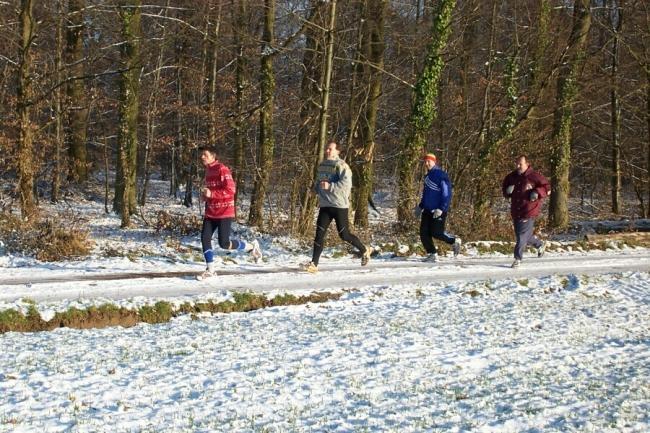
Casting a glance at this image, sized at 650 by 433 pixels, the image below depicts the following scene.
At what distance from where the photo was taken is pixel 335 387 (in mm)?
6246

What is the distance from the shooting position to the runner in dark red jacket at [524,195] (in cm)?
1314

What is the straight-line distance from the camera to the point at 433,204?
13352mm

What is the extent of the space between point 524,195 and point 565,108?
10120mm

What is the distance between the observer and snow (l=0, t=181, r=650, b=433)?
17.8 ft

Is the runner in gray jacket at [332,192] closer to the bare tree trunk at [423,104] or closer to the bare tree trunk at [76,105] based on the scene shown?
the bare tree trunk at [423,104]

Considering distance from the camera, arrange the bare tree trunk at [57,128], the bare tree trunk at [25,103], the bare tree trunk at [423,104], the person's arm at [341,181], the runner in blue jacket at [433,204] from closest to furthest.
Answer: the person's arm at [341,181] < the runner in blue jacket at [433,204] < the bare tree trunk at [25,103] < the bare tree trunk at [423,104] < the bare tree trunk at [57,128]

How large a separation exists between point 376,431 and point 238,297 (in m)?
5.26

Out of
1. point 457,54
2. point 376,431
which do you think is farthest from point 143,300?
point 457,54

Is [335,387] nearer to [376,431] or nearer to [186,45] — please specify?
[376,431]

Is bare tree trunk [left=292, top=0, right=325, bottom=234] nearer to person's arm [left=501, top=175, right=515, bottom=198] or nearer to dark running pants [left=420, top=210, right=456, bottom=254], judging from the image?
dark running pants [left=420, top=210, right=456, bottom=254]

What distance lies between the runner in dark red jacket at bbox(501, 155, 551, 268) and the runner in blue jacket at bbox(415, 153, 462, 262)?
124 cm

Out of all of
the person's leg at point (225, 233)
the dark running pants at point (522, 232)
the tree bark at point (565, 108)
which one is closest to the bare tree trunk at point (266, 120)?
the person's leg at point (225, 233)

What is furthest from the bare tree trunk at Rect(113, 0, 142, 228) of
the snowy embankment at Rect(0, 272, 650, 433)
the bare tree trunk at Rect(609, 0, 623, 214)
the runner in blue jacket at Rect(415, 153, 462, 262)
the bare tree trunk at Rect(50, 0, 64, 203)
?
the bare tree trunk at Rect(609, 0, 623, 214)

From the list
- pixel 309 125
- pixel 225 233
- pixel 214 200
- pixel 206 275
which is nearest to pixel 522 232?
pixel 225 233
